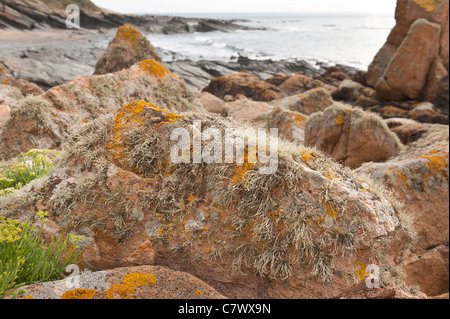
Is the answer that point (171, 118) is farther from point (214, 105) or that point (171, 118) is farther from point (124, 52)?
point (214, 105)

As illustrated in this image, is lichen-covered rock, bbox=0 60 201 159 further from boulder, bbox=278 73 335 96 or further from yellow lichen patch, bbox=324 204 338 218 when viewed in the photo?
boulder, bbox=278 73 335 96

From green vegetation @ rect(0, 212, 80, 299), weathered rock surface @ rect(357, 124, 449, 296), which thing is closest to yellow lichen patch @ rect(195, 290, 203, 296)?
green vegetation @ rect(0, 212, 80, 299)

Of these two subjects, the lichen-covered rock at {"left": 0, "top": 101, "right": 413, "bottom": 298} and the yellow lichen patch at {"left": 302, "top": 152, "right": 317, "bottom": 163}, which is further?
the yellow lichen patch at {"left": 302, "top": 152, "right": 317, "bottom": 163}

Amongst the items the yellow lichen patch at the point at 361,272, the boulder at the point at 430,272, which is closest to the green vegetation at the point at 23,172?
the yellow lichen patch at the point at 361,272

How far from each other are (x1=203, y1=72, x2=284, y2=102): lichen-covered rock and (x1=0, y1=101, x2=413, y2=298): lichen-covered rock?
15.6 m

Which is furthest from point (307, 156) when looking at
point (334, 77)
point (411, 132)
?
point (334, 77)

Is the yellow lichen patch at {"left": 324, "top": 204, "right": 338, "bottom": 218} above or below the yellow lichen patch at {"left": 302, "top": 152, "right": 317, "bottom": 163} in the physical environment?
below

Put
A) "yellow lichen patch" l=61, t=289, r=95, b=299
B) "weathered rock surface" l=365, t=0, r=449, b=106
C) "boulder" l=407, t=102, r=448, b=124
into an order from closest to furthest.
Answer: "yellow lichen patch" l=61, t=289, r=95, b=299, "boulder" l=407, t=102, r=448, b=124, "weathered rock surface" l=365, t=0, r=449, b=106

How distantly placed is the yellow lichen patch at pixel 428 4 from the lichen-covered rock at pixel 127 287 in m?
21.1

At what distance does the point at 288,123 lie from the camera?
10688 mm

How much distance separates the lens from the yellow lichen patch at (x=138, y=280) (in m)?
2.48

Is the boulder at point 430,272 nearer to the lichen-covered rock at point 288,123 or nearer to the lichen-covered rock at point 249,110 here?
the lichen-covered rock at point 288,123

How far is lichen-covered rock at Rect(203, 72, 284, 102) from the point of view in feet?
62.1
